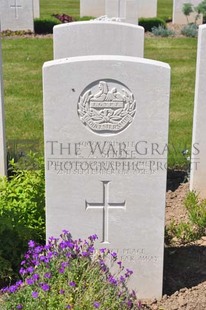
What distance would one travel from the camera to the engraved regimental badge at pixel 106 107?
368 cm

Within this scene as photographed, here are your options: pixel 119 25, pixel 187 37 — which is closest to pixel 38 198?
pixel 119 25

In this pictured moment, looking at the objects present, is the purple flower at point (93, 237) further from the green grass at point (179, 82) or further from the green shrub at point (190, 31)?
the green shrub at point (190, 31)

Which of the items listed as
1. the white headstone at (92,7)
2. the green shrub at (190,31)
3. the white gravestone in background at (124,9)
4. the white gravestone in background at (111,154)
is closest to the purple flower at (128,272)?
the white gravestone in background at (111,154)

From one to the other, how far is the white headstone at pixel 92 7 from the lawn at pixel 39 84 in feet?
13.6

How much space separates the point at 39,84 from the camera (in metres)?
10.2

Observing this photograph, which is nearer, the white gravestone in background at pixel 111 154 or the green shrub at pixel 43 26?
the white gravestone in background at pixel 111 154

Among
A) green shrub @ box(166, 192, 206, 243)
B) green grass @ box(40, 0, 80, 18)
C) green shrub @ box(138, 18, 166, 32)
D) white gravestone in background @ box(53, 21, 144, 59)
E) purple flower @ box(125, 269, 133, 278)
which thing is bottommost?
green shrub @ box(166, 192, 206, 243)

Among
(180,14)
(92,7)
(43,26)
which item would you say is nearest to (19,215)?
(43,26)

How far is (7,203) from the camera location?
4.75 meters

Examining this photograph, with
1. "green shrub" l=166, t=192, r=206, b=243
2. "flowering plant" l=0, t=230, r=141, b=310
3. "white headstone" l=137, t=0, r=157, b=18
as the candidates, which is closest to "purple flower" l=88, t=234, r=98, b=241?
"flowering plant" l=0, t=230, r=141, b=310

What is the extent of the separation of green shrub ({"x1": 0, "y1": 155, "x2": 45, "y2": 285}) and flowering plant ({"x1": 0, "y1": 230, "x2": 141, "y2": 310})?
0.40 metres

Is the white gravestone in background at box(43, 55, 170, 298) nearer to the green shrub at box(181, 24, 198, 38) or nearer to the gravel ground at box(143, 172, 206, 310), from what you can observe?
the gravel ground at box(143, 172, 206, 310)

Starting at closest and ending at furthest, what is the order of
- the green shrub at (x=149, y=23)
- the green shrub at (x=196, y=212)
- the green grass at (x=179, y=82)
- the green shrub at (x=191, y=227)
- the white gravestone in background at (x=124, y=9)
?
the green shrub at (x=191, y=227) < the green shrub at (x=196, y=212) < the green grass at (x=179, y=82) < the white gravestone in background at (x=124, y=9) < the green shrub at (x=149, y=23)

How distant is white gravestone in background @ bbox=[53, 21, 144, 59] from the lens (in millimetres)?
5625
